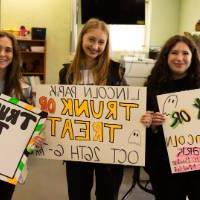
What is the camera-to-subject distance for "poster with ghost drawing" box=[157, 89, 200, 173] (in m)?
1.50

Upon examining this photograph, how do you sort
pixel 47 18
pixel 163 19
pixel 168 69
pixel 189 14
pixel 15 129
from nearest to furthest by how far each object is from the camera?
pixel 15 129
pixel 168 69
pixel 189 14
pixel 47 18
pixel 163 19

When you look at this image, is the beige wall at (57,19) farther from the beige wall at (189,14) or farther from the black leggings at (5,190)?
the black leggings at (5,190)

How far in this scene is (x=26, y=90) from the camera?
1.60 m

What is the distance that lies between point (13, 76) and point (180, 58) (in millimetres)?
808

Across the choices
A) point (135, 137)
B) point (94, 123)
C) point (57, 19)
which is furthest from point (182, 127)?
point (57, 19)

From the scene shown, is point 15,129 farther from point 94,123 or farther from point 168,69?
point 168,69

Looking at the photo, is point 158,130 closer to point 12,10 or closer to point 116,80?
point 116,80

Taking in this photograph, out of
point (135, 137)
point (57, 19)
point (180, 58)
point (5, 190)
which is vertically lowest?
point (5, 190)

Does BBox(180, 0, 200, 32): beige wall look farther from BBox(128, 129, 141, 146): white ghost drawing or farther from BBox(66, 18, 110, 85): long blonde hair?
BBox(128, 129, 141, 146): white ghost drawing

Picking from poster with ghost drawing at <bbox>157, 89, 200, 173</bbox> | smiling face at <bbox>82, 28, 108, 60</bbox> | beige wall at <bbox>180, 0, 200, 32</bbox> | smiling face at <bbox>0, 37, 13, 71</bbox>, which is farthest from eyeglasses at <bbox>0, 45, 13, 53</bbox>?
beige wall at <bbox>180, 0, 200, 32</bbox>

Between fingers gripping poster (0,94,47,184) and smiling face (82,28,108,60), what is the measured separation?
1.31 ft

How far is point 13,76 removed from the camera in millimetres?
1576

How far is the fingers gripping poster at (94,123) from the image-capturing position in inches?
60.1

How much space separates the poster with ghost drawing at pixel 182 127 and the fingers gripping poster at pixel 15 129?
1.97ft
